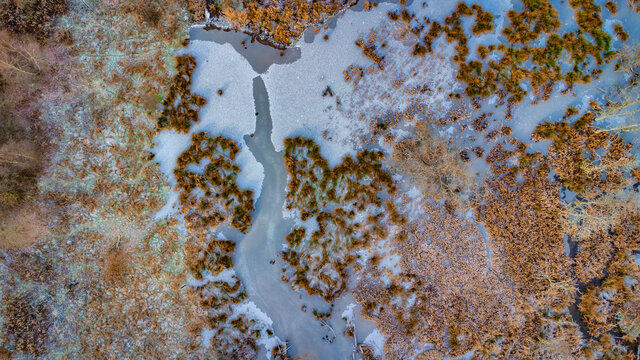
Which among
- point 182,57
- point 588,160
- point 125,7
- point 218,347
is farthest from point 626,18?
point 218,347

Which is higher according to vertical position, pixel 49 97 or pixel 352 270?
pixel 352 270

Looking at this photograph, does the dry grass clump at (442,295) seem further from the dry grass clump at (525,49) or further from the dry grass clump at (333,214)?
the dry grass clump at (525,49)

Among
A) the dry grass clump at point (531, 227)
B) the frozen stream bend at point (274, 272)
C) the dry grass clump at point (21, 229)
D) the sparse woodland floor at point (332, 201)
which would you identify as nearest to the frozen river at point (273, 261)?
the frozen stream bend at point (274, 272)

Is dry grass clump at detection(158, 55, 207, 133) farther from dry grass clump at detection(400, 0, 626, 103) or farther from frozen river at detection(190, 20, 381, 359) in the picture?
dry grass clump at detection(400, 0, 626, 103)

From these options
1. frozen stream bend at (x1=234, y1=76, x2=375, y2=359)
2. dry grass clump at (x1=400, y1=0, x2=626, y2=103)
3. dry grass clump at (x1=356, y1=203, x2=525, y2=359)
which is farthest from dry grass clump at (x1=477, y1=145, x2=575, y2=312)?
frozen stream bend at (x1=234, y1=76, x2=375, y2=359)

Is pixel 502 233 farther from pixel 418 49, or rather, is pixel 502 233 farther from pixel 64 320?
pixel 64 320
